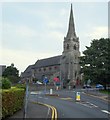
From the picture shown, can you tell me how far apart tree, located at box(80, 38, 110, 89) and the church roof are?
74602 mm

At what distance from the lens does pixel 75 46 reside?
132m

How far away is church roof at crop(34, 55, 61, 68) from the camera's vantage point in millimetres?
144500

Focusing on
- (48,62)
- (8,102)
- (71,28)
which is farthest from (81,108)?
(48,62)

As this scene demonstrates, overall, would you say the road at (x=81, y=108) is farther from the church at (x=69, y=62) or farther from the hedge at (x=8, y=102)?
the church at (x=69, y=62)

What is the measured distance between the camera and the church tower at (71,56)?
12825 cm

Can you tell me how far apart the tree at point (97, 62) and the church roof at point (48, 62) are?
245ft

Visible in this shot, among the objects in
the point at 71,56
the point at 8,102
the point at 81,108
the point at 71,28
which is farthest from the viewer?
the point at 71,28

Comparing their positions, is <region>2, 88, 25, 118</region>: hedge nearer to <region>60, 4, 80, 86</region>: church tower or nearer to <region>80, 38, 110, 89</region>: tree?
<region>80, 38, 110, 89</region>: tree

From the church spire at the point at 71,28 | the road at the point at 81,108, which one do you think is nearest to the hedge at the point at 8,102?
the road at the point at 81,108

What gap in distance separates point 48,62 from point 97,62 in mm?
90410

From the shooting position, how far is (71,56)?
12900 cm

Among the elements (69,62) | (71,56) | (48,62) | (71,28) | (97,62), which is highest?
(71,28)

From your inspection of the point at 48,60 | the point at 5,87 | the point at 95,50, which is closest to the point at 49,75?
the point at 48,60

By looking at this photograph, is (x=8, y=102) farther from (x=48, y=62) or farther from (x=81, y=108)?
(x=48, y=62)
